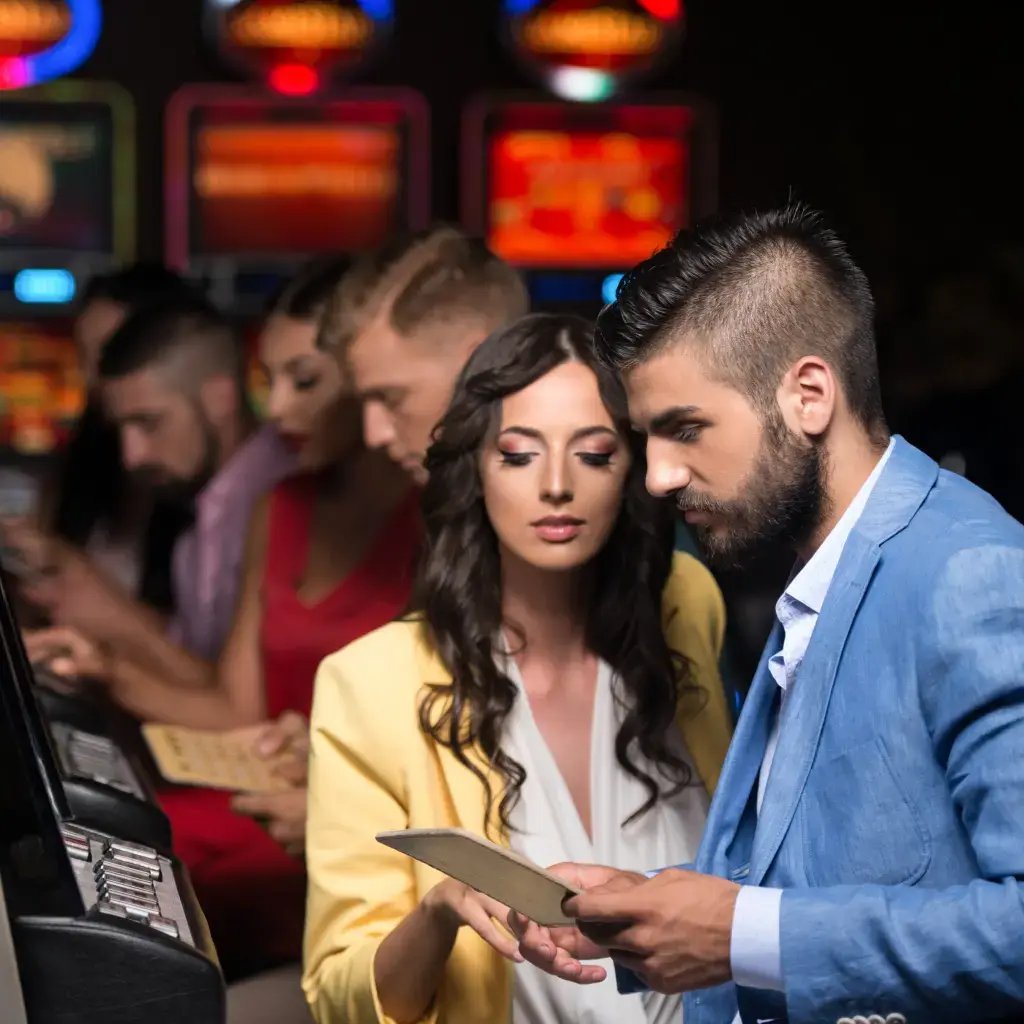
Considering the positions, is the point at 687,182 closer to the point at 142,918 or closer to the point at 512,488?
the point at 512,488

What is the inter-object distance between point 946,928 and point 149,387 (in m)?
3.04

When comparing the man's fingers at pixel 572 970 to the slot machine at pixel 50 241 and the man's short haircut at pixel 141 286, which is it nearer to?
the man's short haircut at pixel 141 286

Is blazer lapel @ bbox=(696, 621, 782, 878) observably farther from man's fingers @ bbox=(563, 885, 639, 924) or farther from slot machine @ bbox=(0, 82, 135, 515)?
slot machine @ bbox=(0, 82, 135, 515)

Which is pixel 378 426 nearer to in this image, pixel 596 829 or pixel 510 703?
pixel 510 703

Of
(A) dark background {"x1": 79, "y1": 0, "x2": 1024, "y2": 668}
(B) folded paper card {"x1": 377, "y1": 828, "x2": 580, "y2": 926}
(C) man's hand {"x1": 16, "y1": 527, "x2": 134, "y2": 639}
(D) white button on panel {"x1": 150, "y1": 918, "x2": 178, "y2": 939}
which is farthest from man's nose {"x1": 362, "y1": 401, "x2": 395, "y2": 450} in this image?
(A) dark background {"x1": 79, "y1": 0, "x2": 1024, "y2": 668}

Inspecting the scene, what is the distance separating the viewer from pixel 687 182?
19.7ft

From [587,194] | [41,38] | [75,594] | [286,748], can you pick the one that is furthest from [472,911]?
[41,38]

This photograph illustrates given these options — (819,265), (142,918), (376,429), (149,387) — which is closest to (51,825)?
(142,918)

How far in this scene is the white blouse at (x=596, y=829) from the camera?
205cm

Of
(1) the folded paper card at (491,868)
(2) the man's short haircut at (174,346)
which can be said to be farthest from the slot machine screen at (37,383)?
(1) the folded paper card at (491,868)

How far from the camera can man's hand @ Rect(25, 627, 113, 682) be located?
11.0 feet

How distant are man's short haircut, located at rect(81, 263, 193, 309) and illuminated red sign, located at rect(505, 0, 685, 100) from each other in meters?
1.99

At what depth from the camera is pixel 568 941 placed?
1.79 m

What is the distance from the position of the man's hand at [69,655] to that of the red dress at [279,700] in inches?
13.4
